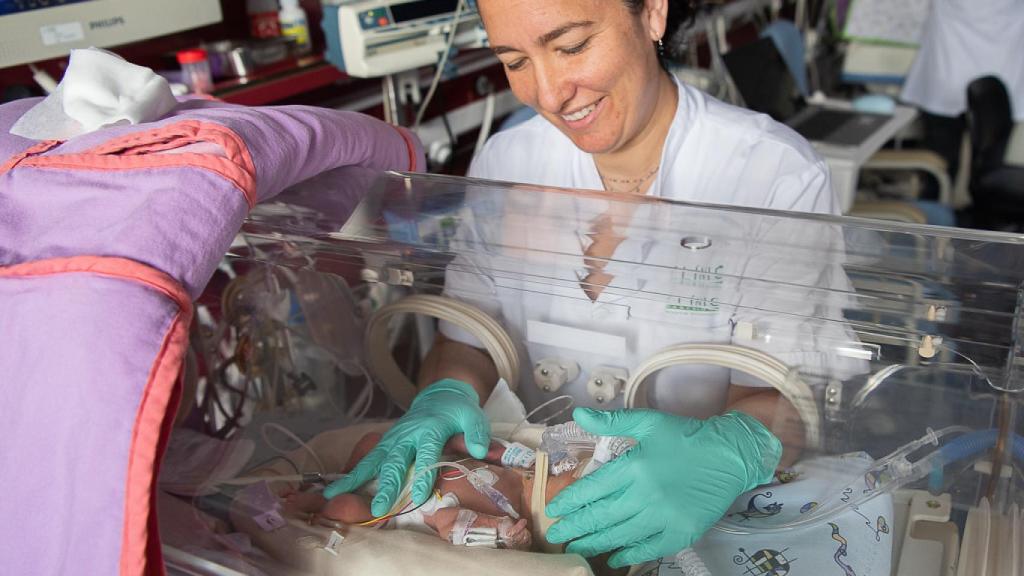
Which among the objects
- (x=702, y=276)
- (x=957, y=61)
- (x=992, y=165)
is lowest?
(x=992, y=165)

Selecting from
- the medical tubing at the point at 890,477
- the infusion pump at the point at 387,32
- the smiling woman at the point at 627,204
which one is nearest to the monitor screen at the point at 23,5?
the infusion pump at the point at 387,32

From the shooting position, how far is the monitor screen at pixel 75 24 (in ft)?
4.99

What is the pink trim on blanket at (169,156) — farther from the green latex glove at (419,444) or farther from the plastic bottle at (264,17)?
the plastic bottle at (264,17)

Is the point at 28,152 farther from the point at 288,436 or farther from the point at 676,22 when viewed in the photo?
the point at 676,22

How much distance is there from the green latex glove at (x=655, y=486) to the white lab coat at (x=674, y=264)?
0.11m

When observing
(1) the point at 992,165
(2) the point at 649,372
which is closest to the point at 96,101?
(2) the point at 649,372

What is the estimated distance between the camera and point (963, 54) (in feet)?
12.6

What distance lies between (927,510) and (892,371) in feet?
0.55

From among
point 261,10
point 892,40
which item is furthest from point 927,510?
point 892,40

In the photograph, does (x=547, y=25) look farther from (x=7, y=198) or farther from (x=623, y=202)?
(x=7, y=198)

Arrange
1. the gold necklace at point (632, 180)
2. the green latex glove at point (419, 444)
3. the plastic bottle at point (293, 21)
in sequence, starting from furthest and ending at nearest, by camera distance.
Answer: the plastic bottle at point (293, 21)
the gold necklace at point (632, 180)
the green latex glove at point (419, 444)

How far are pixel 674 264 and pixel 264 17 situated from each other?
146 cm

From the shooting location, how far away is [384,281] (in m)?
1.27

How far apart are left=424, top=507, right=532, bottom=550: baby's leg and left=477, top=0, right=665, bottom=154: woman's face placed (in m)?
0.60
